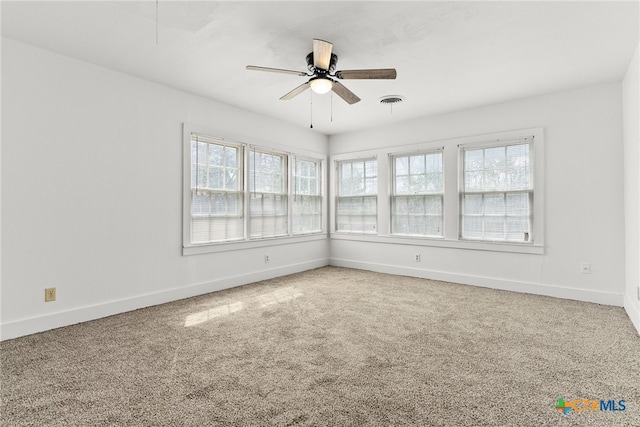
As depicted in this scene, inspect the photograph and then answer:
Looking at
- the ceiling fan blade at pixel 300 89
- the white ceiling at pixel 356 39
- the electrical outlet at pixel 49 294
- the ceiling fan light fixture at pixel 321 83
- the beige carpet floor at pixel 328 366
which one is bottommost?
the beige carpet floor at pixel 328 366

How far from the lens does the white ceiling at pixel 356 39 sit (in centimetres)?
250

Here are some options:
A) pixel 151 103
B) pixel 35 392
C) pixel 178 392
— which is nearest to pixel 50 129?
pixel 151 103

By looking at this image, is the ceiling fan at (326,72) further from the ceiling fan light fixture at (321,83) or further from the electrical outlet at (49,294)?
the electrical outlet at (49,294)

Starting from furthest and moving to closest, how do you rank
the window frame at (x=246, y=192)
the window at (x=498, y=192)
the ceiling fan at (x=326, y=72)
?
the window at (x=498, y=192) → the window frame at (x=246, y=192) → the ceiling fan at (x=326, y=72)

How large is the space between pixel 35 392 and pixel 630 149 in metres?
5.53

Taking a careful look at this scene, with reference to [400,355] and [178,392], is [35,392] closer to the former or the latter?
[178,392]

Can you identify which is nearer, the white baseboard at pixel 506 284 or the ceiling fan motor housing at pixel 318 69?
the ceiling fan motor housing at pixel 318 69

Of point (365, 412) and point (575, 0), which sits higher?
point (575, 0)

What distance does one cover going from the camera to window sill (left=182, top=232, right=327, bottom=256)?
4348 mm

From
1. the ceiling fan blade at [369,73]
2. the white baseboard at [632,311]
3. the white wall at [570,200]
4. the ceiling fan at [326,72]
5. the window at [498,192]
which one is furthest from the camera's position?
the window at [498,192]

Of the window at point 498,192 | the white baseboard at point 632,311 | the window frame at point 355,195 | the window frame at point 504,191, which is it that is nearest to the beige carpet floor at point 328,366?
the white baseboard at point 632,311

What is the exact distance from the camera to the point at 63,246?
3225 millimetres

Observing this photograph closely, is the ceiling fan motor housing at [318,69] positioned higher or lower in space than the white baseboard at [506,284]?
higher

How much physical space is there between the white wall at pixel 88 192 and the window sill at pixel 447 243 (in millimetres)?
2742
